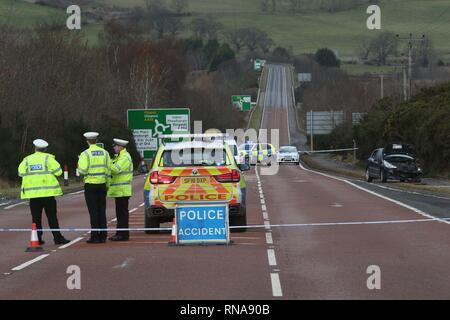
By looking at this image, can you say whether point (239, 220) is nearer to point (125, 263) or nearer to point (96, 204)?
point (96, 204)

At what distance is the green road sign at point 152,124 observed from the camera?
58562mm

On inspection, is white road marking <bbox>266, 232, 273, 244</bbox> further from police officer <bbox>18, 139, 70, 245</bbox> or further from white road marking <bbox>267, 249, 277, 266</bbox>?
police officer <bbox>18, 139, 70, 245</bbox>

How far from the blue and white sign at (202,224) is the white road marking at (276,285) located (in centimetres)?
385

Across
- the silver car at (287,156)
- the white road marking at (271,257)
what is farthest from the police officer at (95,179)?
the silver car at (287,156)

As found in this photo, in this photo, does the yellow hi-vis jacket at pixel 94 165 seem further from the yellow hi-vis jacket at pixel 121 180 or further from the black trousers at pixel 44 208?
the black trousers at pixel 44 208

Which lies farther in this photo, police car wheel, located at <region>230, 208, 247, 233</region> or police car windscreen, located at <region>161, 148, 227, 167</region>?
police car wheel, located at <region>230, 208, 247, 233</region>

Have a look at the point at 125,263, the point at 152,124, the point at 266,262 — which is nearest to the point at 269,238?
the point at 266,262

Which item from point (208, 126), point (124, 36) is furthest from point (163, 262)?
point (124, 36)

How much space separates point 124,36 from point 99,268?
109024 mm

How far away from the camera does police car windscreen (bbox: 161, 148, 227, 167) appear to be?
66.9 feet

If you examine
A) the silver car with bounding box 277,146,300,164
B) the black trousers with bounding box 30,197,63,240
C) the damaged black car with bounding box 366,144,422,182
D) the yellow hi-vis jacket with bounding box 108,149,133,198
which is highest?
the yellow hi-vis jacket with bounding box 108,149,133,198

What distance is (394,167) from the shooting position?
4734cm

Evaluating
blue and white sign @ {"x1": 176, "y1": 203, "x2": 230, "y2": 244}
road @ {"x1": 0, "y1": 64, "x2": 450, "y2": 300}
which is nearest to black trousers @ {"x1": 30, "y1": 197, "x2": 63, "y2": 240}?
road @ {"x1": 0, "y1": 64, "x2": 450, "y2": 300}

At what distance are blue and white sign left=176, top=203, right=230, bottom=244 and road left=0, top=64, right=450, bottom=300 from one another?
0.88 feet
